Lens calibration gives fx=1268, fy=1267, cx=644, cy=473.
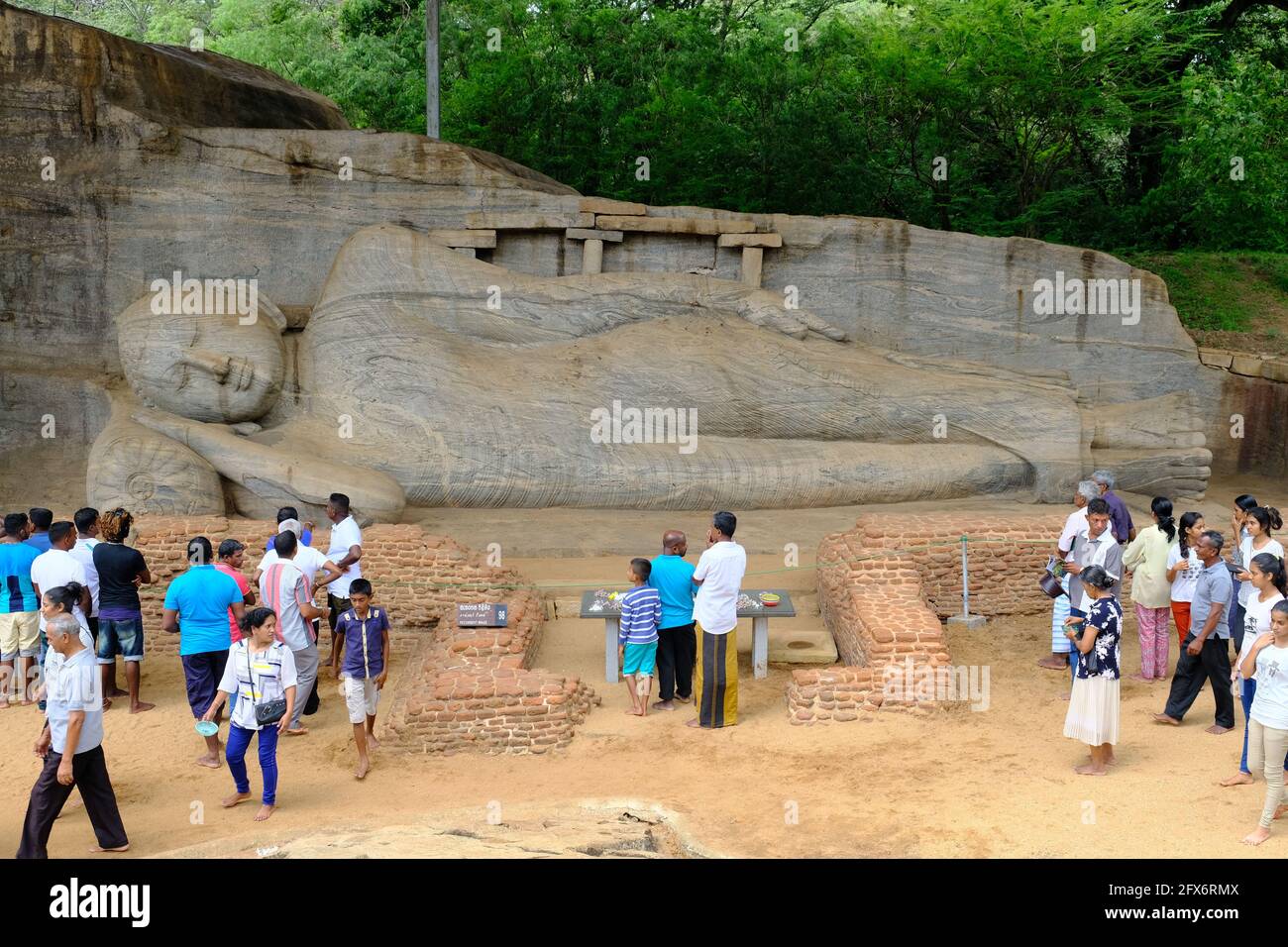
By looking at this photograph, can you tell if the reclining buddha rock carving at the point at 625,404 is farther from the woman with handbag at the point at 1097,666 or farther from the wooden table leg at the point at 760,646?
the woman with handbag at the point at 1097,666

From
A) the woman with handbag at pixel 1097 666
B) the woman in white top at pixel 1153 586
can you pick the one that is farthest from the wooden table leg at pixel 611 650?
the woman in white top at pixel 1153 586

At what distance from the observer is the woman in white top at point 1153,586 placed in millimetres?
7355

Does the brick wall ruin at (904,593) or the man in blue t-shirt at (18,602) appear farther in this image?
the man in blue t-shirt at (18,602)

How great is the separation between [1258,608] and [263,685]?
14.9 feet

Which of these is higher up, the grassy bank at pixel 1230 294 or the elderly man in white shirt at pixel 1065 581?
the grassy bank at pixel 1230 294

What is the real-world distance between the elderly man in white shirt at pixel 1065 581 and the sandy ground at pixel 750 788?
214 mm

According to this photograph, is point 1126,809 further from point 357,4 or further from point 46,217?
point 357,4

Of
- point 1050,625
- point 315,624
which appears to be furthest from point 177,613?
point 1050,625

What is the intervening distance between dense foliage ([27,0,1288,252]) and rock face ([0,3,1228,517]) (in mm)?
4460

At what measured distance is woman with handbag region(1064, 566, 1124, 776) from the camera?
237 inches

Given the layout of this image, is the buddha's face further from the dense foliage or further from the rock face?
the dense foliage

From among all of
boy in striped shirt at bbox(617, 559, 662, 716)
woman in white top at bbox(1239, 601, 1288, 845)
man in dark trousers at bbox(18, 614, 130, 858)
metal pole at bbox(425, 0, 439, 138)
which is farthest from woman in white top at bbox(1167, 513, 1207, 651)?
metal pole at bbox(425, 0, 439, 138)

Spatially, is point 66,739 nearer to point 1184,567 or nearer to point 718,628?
point 718,628

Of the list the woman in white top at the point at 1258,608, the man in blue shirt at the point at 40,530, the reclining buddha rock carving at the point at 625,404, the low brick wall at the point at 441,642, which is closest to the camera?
the woman in white top at the point at 1258,608
